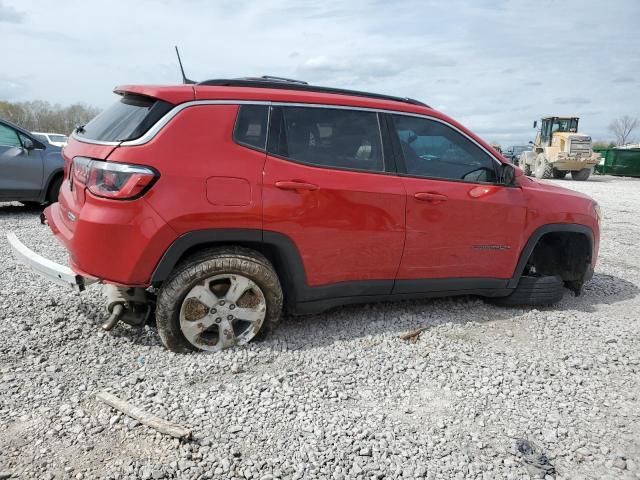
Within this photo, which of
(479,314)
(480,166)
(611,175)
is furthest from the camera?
(611,175)

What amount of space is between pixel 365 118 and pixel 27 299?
3.17 metres

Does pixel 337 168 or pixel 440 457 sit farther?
pixel 337 168

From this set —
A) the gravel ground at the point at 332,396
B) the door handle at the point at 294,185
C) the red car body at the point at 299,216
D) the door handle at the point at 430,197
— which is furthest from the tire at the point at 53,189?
the door handle at the point at 430,197

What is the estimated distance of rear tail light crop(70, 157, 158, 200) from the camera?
285 centimetres

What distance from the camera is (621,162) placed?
30.7m

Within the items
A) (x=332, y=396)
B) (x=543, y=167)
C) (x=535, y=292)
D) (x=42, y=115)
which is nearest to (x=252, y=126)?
(x=332, y=396)

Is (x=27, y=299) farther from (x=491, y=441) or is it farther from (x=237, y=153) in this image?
(x=491, y=441)

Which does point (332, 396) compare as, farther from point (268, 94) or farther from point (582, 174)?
point (582, 174)

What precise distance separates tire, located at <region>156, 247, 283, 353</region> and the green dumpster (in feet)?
111

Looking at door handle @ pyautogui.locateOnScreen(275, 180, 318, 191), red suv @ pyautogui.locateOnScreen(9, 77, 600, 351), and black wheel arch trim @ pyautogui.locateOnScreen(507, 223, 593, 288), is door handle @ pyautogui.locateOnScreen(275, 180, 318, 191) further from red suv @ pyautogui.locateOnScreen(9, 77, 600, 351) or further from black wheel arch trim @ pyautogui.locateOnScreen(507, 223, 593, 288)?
black wheel arch trim @ pyautogui.locateOnScreen(507, 223, 593, 288)

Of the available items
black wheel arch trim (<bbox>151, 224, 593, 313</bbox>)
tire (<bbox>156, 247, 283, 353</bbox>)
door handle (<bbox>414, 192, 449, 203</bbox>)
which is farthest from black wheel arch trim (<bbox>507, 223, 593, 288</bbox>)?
tire (<bbox>156, 247, 283, 353</bbox>)

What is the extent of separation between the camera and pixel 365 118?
362 centimetres

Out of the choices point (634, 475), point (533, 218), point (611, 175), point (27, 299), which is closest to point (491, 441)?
point (634, 475)

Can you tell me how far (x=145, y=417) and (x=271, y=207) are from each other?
4.73ft
